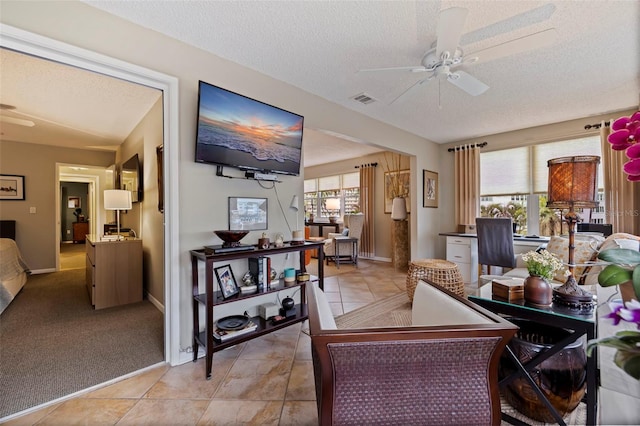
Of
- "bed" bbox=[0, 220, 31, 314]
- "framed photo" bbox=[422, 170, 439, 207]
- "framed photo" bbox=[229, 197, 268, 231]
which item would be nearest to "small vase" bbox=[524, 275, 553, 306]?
"framed photo" bbox=[229, 197, 268, 231]

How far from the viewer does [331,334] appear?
35.1 inches

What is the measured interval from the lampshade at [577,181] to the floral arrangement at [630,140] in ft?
3.27

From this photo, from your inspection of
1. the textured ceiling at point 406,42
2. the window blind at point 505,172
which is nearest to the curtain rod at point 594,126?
the textured ceiling at point 406,42

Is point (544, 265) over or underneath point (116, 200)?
underneath

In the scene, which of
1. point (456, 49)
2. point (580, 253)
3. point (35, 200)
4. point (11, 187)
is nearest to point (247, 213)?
point (456, 49)

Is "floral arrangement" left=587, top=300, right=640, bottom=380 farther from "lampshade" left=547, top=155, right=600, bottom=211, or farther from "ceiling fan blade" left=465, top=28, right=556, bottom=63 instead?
"ceiling fan blade" left=465, top=28, right=556, bottom=63

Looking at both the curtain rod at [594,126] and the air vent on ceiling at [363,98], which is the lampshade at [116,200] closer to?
the air vent on ceiling at [363,98]

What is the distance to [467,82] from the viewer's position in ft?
6.98

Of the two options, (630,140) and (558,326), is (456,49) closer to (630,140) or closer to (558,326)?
(630,140)

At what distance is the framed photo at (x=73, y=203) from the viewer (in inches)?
348

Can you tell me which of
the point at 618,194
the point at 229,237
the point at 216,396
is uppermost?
the point at 618,194

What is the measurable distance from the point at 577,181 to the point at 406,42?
1.50m

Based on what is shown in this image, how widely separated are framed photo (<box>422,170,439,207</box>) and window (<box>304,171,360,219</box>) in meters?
2.01

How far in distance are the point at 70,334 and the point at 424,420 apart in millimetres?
3113
